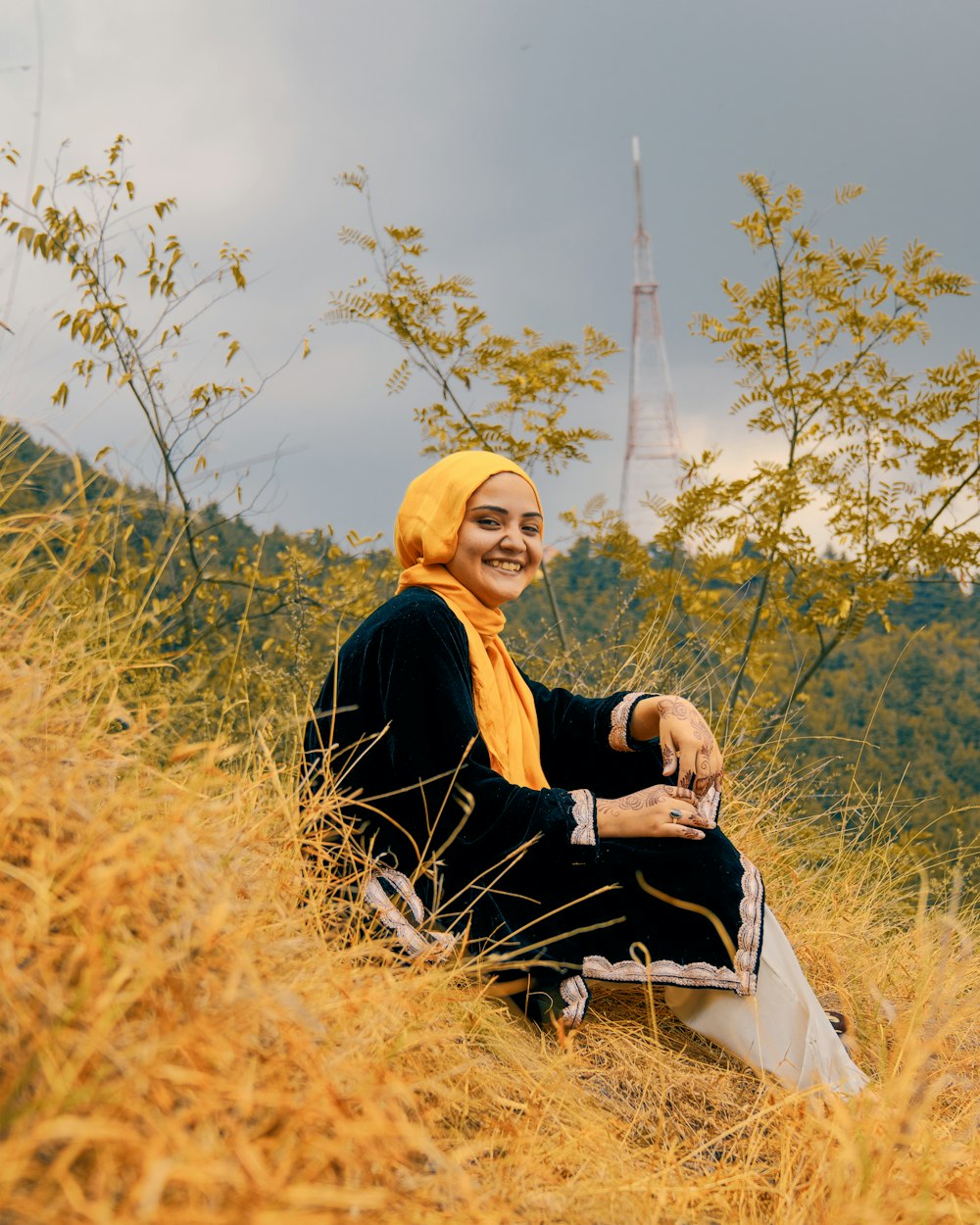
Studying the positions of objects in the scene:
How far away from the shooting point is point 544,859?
8.01ft

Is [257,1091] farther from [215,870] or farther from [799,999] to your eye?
[799,999]

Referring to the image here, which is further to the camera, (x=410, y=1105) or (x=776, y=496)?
(x=776, y=496)

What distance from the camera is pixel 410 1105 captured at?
5.36ft

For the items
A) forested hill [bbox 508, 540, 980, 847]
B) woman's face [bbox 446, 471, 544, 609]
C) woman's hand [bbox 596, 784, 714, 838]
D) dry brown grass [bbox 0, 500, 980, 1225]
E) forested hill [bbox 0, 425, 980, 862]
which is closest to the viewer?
dry brown grass [bbox 0, 500, 980, 1225]

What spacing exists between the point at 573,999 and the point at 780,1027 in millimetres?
471

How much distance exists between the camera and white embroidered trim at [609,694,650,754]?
9.39ft

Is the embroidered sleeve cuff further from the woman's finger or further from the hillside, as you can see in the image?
the hillside

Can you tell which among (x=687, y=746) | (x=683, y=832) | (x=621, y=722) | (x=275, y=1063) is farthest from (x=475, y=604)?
(x=275, y=1063)

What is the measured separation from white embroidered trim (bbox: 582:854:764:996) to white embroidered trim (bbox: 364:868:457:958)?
0.39m

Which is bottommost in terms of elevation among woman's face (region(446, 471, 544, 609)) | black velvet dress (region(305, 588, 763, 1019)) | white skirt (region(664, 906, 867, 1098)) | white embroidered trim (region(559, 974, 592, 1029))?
white embroidered trim (region(559, 974, 592, 1029))

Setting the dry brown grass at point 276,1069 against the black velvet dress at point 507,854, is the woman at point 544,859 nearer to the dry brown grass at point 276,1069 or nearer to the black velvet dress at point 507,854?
the black velvet dress at point 507,854

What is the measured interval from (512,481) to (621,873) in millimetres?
1033

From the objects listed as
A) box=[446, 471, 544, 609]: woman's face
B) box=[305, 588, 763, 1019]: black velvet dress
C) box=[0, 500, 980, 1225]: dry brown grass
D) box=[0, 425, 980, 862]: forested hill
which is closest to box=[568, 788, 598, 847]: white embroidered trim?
box=[305, 588, 763, 1019]: black velvet dress

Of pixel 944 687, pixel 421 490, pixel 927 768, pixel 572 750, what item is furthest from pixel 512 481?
pixel 944 687
